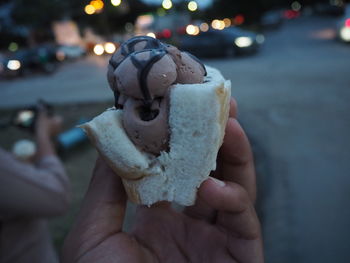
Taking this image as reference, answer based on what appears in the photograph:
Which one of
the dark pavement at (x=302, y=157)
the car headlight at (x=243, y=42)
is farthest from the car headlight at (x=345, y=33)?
the dark pavement at (x=302, y=157)

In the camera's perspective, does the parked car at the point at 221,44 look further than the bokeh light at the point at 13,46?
No

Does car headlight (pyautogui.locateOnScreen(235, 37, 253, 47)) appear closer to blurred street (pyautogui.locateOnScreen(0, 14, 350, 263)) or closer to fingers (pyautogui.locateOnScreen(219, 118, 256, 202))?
blurred street (pyautogui.locateOnScreen(0, 14, 350, 263))

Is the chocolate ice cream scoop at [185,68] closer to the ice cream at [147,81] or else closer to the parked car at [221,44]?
the ice cream at [147,81]

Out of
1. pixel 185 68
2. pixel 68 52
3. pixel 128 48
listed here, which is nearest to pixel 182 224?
pixel 185 68

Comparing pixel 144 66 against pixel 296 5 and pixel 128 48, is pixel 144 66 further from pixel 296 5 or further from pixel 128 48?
pixel 296 5

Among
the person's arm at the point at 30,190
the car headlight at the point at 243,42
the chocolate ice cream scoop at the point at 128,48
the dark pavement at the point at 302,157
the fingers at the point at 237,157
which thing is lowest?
the dark pavement at the point at 302,157

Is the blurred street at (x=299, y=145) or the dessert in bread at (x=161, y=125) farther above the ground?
the dessert in bread at (x=161, y=125)
